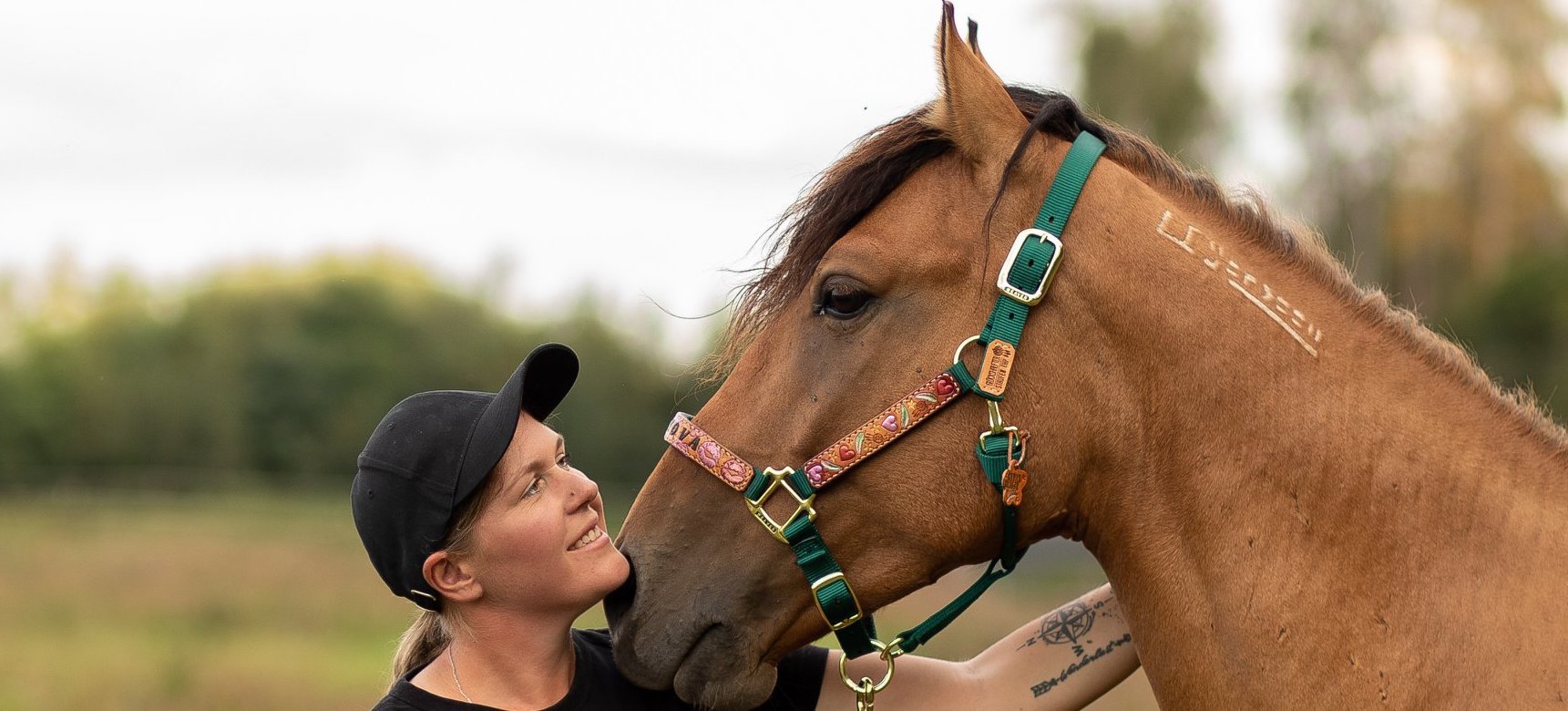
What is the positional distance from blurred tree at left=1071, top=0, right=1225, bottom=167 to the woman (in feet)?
84.2

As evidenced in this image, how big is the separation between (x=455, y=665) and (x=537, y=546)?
0.39 meters

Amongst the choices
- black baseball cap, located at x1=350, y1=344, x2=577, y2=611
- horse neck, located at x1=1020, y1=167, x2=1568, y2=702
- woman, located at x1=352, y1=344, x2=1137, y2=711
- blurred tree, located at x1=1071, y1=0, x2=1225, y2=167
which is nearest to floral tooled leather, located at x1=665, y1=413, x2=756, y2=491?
woman, located at x1=352, y1=344, x2=1137, y2=711

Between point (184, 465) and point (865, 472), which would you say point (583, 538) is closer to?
point (865, 472)

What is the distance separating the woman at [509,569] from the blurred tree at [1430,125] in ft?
96.4

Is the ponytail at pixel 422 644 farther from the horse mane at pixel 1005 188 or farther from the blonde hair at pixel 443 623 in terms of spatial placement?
the horse mane at pixel 1005 188

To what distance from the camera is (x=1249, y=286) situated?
276 cm

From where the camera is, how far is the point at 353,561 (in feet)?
63.7

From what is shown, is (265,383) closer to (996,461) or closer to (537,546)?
(537,546)

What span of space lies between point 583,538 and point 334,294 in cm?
4419

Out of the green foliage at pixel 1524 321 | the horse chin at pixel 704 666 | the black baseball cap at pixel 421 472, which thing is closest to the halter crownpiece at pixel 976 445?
the horse chin at pixel 704 666

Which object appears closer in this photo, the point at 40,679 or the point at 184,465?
the point at 40,679

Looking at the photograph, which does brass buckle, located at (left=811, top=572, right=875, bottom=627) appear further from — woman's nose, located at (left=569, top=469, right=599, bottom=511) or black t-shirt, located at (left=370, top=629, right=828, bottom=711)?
woman's nose, located at (left=569, top=469, right=599, bottom=511)

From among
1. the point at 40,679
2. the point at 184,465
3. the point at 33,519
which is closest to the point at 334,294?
the point at 184,465

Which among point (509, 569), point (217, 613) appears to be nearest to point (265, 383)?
point (217, 613)
